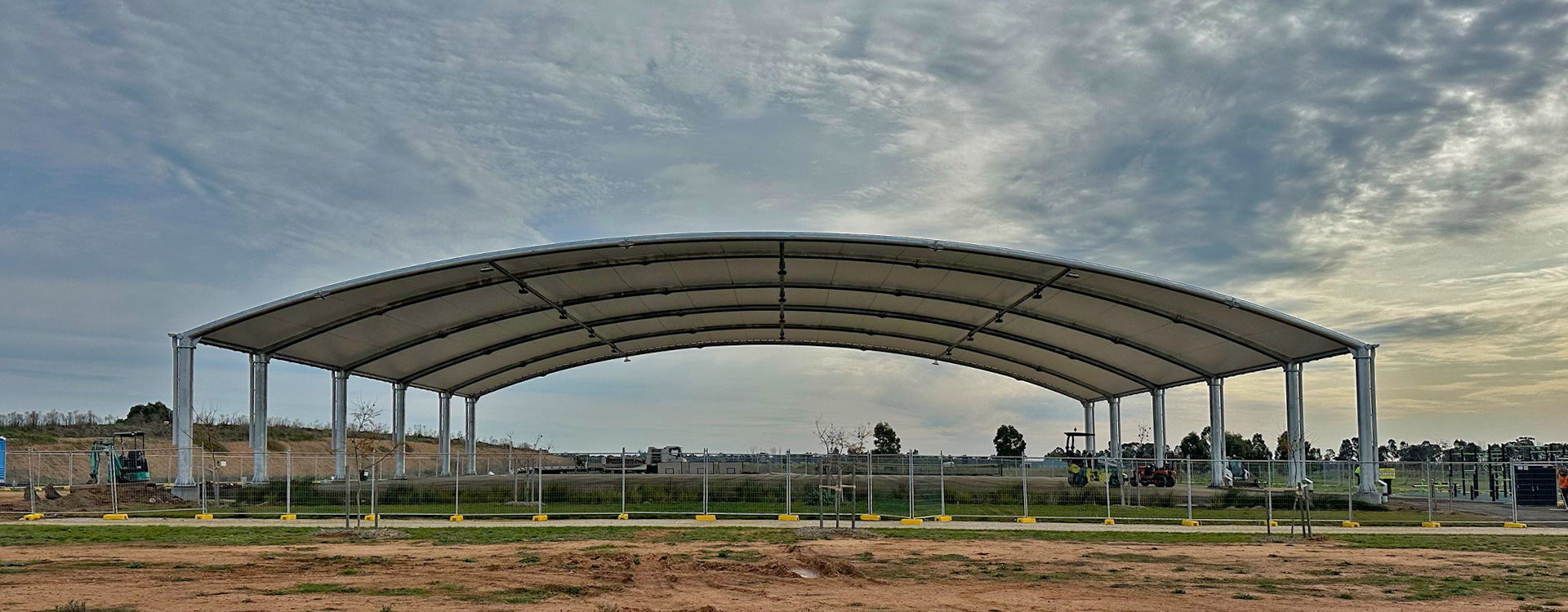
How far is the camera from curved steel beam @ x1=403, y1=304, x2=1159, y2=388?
42.5 m

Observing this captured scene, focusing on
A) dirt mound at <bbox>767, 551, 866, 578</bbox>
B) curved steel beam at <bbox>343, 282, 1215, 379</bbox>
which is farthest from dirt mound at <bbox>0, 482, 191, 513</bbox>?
dirt mound at <bbox>767, 551, 866, 578</bbox>

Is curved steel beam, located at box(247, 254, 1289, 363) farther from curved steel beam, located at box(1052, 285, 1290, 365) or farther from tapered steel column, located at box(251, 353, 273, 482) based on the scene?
tapered steel column, located at box(251, 353, 273, 482)

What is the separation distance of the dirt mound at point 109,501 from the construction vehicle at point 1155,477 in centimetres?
3262

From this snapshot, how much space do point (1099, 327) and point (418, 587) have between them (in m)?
30.7

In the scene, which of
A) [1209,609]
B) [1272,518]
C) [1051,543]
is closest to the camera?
[1209,609]

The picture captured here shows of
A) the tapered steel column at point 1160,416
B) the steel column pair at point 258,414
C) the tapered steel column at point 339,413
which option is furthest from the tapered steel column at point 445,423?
the tapered steel column at point 1160,416

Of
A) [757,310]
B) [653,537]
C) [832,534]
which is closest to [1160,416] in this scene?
[757,310]

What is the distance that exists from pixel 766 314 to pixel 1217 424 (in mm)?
18263

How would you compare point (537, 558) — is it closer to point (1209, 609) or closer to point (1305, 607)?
point (1209, 609)

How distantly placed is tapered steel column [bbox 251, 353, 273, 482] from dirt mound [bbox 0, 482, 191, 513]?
2.68m

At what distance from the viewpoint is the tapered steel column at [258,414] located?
35188 millimetres

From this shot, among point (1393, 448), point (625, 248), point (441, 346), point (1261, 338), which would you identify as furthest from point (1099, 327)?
point (1393, 448)

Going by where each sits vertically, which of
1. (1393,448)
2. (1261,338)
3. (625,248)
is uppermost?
(625,248)

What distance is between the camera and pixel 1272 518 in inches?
1157
